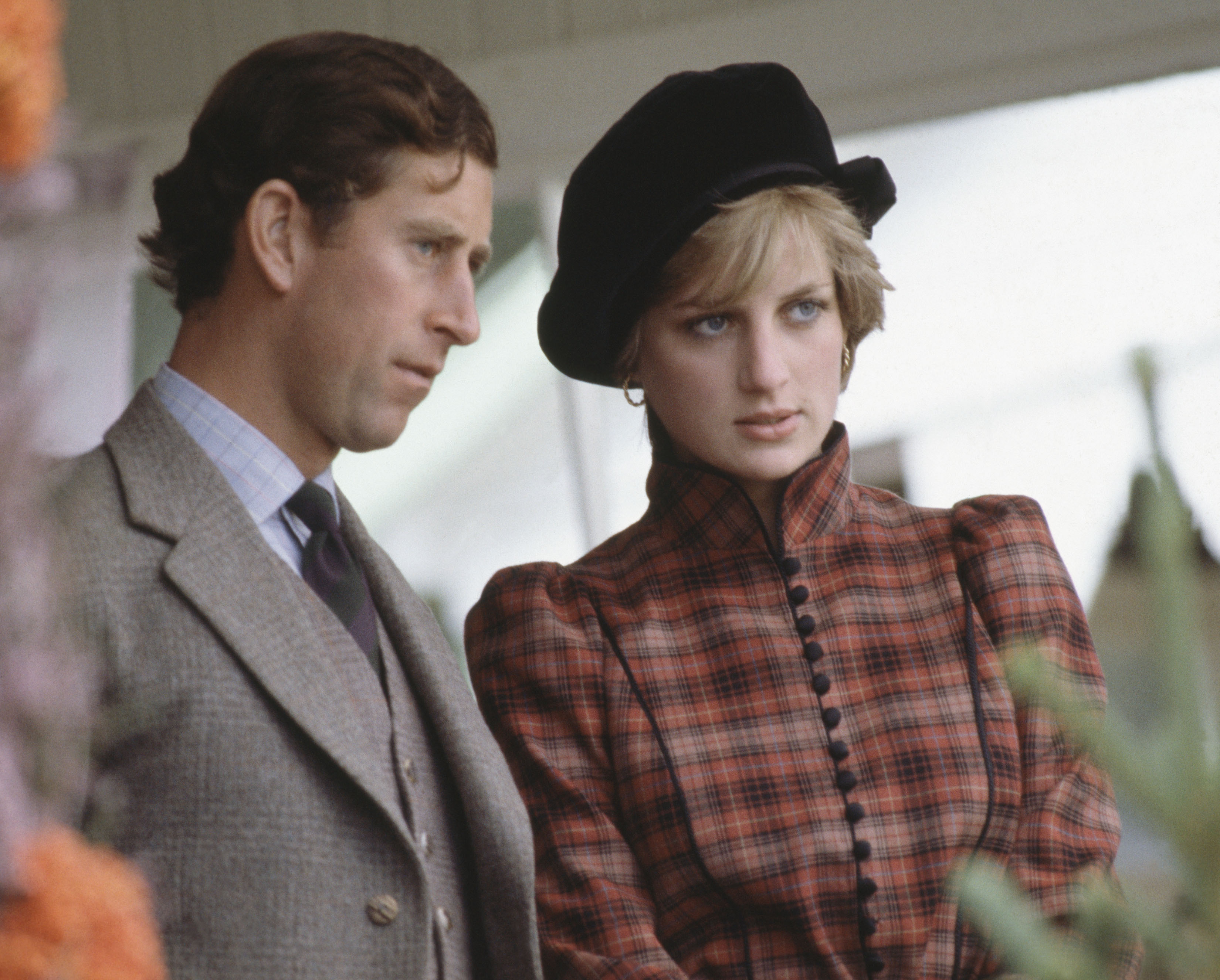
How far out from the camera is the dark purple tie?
4.13 feet

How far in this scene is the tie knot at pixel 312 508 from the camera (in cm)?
127

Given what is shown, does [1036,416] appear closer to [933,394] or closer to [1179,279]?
[933,394]

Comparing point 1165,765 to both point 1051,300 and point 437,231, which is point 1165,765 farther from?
point 1051,300

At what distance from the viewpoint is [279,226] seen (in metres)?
1.29

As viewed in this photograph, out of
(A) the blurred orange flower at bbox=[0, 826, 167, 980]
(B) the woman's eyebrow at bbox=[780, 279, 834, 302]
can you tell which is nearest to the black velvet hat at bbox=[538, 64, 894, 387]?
(B) the woman's eyebrow at bbox=[780, 279, 834, 302]

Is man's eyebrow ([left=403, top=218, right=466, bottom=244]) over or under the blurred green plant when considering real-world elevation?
over

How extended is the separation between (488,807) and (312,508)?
315 millimetres

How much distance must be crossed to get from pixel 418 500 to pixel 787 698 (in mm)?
1468

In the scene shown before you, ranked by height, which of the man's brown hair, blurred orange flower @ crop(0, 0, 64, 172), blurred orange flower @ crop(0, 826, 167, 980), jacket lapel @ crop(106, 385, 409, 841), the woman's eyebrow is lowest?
blurred orange flower @ crop(0, 826, 167, 980)

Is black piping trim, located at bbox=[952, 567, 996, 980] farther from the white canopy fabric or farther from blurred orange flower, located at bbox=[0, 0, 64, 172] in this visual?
blurred orange flower, located at bbox=[0, 0, 64, 172]

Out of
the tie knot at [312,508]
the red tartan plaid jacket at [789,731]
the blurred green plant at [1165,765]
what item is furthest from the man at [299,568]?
the blurred green plant at [1165,765]

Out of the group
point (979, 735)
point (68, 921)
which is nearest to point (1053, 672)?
point (979, 735)

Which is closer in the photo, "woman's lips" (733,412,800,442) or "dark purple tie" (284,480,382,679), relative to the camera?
"dark purple tie" (284,480,382,679)

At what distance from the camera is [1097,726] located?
0.60m
